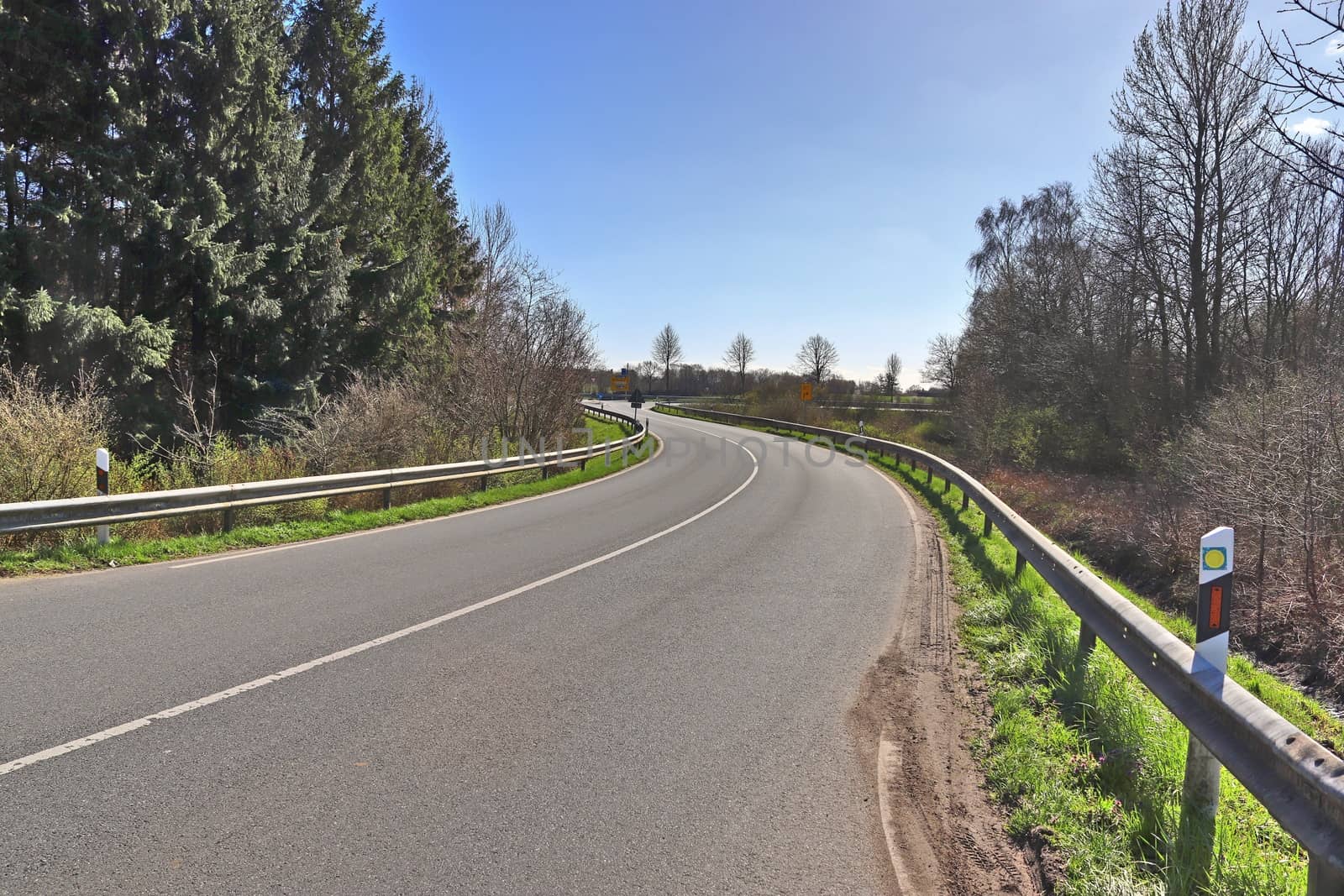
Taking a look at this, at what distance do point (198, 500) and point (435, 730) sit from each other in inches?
293

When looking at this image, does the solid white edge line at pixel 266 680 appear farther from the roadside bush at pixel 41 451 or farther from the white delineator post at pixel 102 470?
the roadside bush at pixel 41 451

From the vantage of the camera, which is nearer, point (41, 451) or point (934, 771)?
point (934, 771)

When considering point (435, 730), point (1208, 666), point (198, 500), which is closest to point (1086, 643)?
point (1208, 666)

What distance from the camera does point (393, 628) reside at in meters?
6.07

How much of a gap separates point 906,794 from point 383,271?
20953 millimetres

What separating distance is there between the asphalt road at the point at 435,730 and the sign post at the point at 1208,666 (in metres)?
1.32

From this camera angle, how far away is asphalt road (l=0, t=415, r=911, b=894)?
297 centimetres

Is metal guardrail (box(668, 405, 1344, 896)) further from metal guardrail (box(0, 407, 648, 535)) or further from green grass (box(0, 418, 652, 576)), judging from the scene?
metal guardrail (box(0, 407, 648, 535))

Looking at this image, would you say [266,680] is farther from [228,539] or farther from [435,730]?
[228,539]

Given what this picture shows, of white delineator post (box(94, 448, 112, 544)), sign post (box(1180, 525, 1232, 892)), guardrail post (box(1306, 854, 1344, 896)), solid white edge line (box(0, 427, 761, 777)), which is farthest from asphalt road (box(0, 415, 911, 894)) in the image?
white delineator post (box(94, 448, 112, 544))

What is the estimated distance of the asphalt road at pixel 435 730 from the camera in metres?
2.97

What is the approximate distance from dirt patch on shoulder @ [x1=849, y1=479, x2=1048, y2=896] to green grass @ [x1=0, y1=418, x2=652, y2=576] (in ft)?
26.7

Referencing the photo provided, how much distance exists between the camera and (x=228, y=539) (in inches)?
375

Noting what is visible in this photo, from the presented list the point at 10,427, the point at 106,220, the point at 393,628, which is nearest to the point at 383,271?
the point at 106,220
